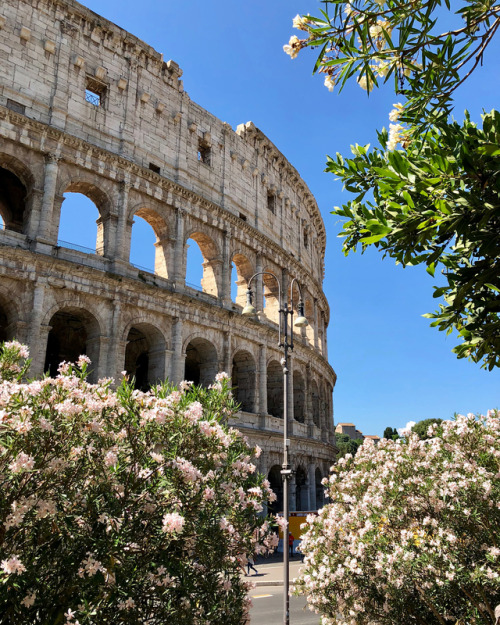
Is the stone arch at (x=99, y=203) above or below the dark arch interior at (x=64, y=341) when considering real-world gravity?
above

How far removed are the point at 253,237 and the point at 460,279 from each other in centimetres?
2133

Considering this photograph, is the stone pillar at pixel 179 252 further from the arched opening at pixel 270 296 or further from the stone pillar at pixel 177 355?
the arched opening at pixel 270 296

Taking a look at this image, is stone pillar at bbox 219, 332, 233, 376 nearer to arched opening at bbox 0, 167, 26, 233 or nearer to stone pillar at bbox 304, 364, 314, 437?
stone pillar at bbox 304, 364, 314, 437

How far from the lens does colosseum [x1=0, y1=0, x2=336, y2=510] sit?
17266 millimetres

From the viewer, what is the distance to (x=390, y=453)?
831 cm

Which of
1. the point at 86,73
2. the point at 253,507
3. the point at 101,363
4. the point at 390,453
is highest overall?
the point at 86,73

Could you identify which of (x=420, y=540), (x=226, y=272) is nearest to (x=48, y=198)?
(x=226, y=272)

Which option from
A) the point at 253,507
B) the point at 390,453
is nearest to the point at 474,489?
the point at 390,453

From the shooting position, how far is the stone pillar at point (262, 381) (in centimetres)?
2333

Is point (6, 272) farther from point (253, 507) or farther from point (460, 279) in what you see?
point (460, 279)

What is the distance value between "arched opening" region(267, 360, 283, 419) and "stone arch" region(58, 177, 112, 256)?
1059 cm

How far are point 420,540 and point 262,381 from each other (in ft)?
57.4

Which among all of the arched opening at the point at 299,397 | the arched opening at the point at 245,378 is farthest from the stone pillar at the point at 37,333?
the arched opening at the point at 299,397

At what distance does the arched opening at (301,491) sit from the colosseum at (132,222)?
0.06 m
